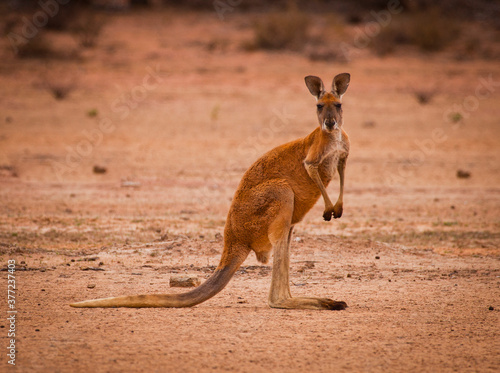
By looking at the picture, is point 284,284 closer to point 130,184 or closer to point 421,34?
point 130,184

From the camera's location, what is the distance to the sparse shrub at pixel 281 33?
72.9ft

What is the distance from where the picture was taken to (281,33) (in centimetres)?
2241

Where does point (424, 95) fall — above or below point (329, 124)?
above

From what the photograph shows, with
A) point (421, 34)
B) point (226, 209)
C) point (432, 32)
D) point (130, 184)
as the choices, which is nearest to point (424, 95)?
point (432, 32)

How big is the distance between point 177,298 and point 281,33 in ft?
61.9

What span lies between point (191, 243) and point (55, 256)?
4.67 feet

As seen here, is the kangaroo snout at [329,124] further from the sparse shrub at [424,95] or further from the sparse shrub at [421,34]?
the sparse shrub at [421,34]

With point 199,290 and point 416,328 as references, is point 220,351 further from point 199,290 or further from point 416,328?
point 416,328

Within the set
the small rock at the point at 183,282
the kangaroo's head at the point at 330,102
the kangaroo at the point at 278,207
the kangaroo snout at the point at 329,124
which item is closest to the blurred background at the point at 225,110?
the small rock at the point at 183,282

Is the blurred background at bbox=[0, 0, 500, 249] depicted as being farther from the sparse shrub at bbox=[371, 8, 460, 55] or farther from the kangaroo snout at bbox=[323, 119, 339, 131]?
the kangaroo snout at bbox=[323, 119, 339, 131]

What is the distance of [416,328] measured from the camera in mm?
4543

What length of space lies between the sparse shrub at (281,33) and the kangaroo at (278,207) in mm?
17604

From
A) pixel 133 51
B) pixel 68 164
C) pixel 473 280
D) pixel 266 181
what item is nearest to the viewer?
pixel 266 181

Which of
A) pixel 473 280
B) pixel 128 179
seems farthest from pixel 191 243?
pixel 128 179
